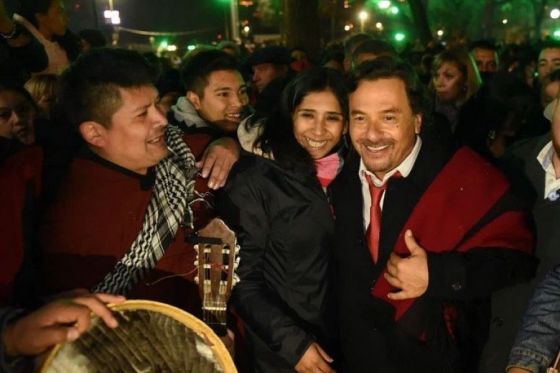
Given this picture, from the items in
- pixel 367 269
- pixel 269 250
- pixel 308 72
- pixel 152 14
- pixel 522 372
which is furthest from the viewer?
pixel 152 14

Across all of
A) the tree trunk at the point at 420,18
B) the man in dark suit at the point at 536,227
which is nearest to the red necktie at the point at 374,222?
the man in dark suit at the point at 536,227

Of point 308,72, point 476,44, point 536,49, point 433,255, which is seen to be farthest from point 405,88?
point 536,49

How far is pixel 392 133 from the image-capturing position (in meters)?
3.13

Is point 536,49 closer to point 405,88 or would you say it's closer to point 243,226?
point 405,88

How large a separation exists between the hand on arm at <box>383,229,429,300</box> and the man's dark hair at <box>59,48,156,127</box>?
145 cm

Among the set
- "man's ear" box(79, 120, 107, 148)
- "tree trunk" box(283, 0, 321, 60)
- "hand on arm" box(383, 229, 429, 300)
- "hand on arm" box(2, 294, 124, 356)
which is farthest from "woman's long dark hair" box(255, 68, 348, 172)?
"tree trunk" box(283, 0, 321, 60)

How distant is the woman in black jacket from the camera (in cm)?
309

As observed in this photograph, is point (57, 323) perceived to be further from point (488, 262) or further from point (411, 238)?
point (488, 262)

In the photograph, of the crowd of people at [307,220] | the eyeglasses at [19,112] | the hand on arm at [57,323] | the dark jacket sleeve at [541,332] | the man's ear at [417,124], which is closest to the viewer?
the hand on arm at [57,323]

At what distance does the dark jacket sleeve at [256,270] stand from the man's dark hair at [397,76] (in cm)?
82

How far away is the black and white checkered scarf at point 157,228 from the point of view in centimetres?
262

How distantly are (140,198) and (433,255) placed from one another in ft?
4.53

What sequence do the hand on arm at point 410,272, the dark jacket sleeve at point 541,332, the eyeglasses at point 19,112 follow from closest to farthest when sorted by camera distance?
the dark jacket sleeve at point 541,332, the hand on arm at point 410,272, the eyeglasses at point 19,112

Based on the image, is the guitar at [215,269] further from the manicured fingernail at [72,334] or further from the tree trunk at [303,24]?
the tree trunk at [303,24]
